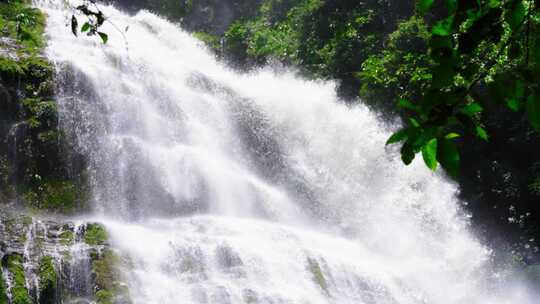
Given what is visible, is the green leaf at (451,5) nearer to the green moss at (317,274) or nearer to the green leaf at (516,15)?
the green leaf at (516,15)

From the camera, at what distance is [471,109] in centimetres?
138

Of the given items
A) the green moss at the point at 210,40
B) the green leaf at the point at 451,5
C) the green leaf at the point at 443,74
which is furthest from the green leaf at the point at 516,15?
the green moss at the point at 210,40

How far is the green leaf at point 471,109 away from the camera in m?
1.37

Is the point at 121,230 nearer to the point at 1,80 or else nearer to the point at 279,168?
the point at 1,80

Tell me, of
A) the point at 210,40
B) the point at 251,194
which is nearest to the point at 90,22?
the point at 251,194

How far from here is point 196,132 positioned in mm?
13781

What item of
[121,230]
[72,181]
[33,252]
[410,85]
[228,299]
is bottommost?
[228,299]

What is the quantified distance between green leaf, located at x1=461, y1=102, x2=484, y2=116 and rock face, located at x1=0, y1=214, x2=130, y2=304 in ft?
23.6

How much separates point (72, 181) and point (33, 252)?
2.78 m

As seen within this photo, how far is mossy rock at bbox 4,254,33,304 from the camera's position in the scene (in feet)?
25.0

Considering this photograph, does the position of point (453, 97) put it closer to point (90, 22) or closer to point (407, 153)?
point (407, 153)

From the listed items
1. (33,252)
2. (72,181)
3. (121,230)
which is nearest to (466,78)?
(33,252)

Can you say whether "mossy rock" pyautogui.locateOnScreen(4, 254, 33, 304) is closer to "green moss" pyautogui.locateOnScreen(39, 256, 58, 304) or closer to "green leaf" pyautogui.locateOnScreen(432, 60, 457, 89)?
"green moss" pyautogui.locateOnScreen(39, 256, 58, 304)

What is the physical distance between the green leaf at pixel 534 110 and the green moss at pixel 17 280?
7.50 meters
